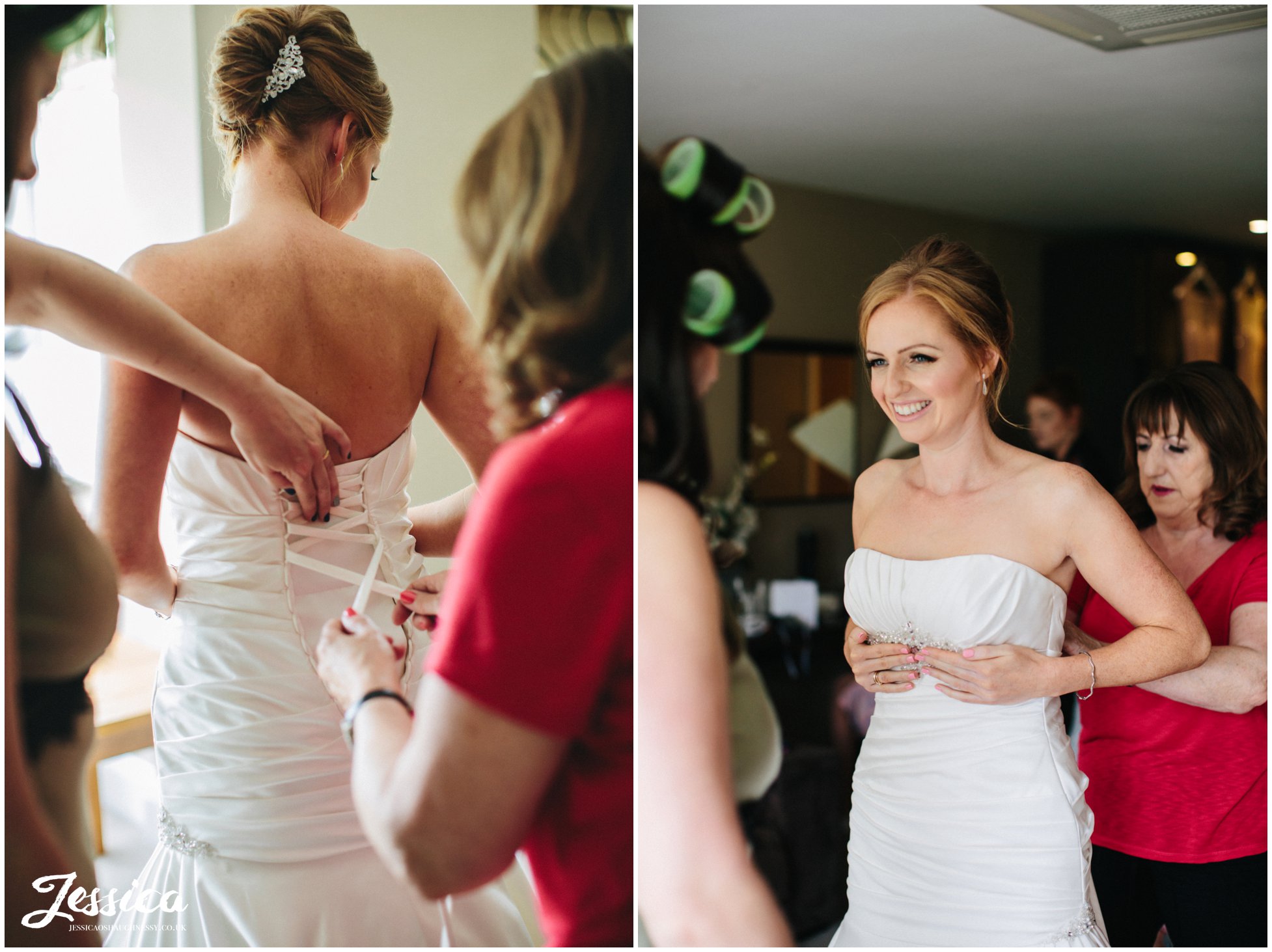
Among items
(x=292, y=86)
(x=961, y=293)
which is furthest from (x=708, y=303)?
(x=292, y=86)

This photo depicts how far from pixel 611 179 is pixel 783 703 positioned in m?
1.01

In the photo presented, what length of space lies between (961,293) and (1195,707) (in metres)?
0.89

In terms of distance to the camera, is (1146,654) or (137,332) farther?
(1146,654)

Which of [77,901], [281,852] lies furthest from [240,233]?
[77,901]

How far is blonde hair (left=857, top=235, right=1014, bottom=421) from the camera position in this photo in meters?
1.60

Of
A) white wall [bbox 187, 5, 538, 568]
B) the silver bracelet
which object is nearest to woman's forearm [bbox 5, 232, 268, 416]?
white wall [bbox 187, 5, 538, 568]

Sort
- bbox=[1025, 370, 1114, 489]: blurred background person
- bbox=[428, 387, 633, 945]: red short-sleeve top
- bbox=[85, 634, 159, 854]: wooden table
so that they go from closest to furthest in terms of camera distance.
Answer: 1. bbox=[428, 387, 633, 945]: red short-sleeve top
2. bbox=[85, 634, 159, 854]: wooden table
3. bbox=[1025, 370, 1114, 489]: blurred background person

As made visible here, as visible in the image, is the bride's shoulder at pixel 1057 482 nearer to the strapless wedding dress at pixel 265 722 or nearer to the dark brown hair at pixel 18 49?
the strapless wedding dress at pixel 265 722

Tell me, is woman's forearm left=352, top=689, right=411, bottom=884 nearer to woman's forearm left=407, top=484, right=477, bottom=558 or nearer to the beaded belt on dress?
woman's forearm left=407, top=484, right=477, bottom=558

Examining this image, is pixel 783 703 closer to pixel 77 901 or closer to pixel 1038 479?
pixel 1038 479

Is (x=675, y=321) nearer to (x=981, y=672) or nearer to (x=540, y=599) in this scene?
(x=540, y=599)

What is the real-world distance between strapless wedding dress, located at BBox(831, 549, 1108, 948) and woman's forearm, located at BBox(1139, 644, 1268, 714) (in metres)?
0.23

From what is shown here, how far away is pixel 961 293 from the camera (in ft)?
5.24

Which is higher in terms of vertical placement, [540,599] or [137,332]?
[137,332]
